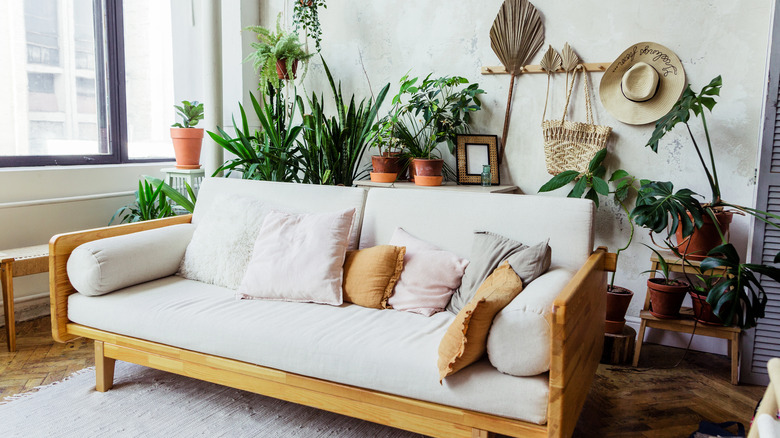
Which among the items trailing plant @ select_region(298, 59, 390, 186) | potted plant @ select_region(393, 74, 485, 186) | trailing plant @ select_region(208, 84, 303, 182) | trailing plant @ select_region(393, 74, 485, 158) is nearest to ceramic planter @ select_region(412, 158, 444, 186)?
potted plant @ select_region(393, 74, 485, 186)

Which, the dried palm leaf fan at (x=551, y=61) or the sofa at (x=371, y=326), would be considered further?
the dried palm leaf fan at (x=551, y=61)

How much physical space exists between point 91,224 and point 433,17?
8.41ft

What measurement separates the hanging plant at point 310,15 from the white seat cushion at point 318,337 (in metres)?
2.00

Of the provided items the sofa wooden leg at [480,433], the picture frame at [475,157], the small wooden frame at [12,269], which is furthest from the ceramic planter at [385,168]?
the sofa wooden leg at [480,433]

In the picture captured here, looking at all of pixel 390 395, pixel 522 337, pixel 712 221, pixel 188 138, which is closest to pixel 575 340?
pixel 522 337

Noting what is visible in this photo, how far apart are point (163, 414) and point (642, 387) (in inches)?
80.1

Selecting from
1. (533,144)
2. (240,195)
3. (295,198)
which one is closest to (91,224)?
(240,195)

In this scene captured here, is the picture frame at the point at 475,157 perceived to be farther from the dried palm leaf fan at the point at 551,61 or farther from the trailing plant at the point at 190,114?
the trailing plant at the point at 190,114

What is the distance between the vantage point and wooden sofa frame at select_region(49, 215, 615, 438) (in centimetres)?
161

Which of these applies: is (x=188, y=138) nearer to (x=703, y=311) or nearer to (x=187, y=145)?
(x=187, y=145)

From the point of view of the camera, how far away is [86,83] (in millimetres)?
3961

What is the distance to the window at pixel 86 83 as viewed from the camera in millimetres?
3537

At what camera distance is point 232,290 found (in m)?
2.53

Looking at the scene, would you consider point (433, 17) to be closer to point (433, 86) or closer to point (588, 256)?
point (433, 86)
